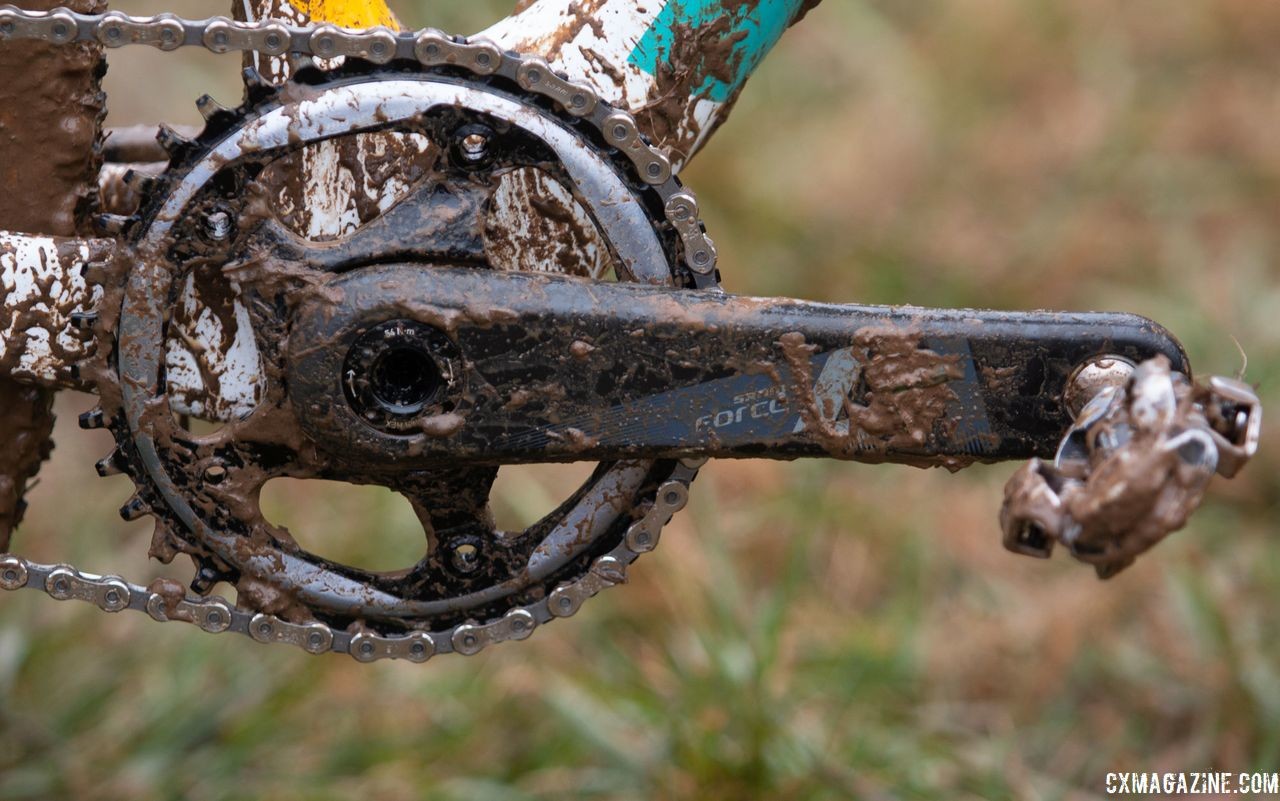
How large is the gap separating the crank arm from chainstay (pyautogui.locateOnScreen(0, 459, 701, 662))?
10cm

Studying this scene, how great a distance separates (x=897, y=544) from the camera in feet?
9.53

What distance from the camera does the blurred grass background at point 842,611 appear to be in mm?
2287

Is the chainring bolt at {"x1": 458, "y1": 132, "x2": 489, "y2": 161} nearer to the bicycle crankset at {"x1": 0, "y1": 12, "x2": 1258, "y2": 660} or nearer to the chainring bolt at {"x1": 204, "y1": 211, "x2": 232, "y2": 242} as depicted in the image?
the bicycle crankset at {"x1": 0, "y1": 12, "x2": 1258, "y2": 660}

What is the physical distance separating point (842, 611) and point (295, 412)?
1.74m

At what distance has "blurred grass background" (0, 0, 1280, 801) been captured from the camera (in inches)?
90.0

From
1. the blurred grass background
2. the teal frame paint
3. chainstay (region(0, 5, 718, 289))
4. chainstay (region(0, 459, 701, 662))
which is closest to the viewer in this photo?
chainstay (region(0, 5, 718, 289))

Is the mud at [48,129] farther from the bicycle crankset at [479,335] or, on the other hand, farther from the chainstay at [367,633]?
the chainstay at [367,633]

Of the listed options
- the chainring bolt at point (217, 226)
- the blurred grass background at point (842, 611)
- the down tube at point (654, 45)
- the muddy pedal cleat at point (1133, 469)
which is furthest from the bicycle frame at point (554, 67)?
the blurred grass background at point (842, 611)

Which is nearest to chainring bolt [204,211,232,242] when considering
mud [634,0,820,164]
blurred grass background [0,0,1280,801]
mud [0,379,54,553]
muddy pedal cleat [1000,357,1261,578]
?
mud [0,379,54,553]

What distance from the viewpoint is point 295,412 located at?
48.4 inches

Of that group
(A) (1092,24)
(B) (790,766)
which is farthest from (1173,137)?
(B) (790,766)

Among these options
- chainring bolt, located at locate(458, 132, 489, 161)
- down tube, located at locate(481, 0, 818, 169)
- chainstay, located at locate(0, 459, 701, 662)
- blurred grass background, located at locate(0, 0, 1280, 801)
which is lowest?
blurred grass background, located at locate(0, 0, 1280, 801)

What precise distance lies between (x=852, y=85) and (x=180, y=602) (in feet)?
11.8

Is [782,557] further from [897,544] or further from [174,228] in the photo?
[174,228]
